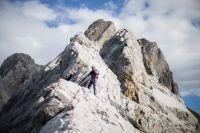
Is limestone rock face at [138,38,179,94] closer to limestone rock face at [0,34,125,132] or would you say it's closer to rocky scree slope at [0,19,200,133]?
rocky scree slope at [0,19,200,133]

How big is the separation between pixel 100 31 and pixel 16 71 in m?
27.6

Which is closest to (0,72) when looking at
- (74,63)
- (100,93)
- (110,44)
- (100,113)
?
(110,44)

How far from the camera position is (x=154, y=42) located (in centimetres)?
9781

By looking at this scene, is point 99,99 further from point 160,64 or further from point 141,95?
point 160,64

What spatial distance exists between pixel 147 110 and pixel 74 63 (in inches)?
472

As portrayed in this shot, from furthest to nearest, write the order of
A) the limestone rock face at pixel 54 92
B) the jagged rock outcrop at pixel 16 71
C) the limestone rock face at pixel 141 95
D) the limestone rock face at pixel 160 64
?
the limestone rock face at pixel 160 64 → the jagged rock outcrop at pixel 16 71 → the limestone rock face at pixel 141 95 → the limestone rock face at pixel 54 92

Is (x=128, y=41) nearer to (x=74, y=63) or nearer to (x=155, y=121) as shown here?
(x=74, y=63)

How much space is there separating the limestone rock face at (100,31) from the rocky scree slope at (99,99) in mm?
30266

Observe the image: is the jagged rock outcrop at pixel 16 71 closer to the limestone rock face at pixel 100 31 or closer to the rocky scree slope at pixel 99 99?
the limestone rock face at pixel 100 31

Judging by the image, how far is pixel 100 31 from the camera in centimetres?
9462

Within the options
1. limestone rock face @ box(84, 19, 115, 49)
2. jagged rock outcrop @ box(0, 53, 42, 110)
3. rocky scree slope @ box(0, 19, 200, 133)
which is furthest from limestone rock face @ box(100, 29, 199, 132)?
limestone rock face @ box(84, 19, 115, 49)

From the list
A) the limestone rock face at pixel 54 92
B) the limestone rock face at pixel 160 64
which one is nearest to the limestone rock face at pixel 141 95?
the limestone rock face at pixel 54 92

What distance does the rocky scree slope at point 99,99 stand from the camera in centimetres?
3191

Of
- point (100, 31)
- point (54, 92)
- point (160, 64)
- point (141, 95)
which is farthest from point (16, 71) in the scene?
point (54, 92)
